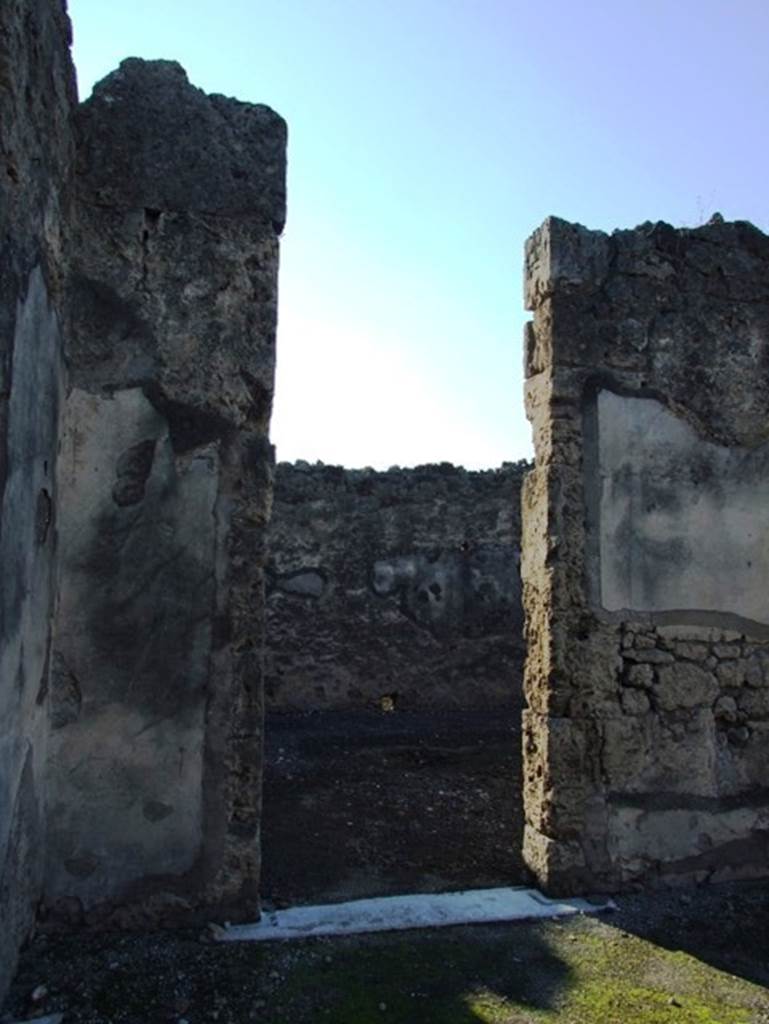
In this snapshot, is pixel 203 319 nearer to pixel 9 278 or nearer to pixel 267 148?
pixel 267 148

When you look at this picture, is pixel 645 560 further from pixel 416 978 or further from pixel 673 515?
pixel 416 978

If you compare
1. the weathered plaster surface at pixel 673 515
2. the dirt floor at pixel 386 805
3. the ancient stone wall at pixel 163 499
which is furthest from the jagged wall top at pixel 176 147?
the dirt floor at pixel 386 805

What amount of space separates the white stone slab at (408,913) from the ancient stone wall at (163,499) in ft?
0.52

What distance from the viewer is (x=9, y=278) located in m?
2.35

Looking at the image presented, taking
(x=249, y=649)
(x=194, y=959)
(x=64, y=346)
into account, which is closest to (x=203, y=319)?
(x=64, y=346)

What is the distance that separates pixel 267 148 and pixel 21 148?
135cm

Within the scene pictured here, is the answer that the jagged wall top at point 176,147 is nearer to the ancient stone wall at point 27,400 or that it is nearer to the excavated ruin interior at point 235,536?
the excavated ruin interior at point 235,536

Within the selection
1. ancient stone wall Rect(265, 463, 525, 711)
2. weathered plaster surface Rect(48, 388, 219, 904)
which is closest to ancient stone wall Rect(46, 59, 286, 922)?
weathered plaster surface Rect(48, 388, 219, 904)

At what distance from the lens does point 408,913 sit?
343 cm

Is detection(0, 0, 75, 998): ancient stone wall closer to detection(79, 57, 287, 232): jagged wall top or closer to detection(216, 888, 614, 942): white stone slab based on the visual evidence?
detection(79, 57, 287, 232): jagged wall top

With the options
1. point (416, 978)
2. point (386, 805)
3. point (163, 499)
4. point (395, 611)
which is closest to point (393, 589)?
point (395, 611)

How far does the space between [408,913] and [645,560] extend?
1.79m

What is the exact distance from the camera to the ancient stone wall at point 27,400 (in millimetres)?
2352

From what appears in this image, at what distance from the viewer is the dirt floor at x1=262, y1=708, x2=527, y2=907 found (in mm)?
3971
